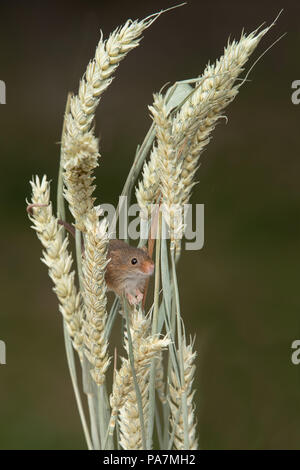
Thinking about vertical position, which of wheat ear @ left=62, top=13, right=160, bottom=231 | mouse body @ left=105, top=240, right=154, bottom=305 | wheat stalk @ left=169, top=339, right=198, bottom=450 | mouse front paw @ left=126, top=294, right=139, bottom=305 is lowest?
wheat stalk @ left=169, top=339, right=198, bottom=450

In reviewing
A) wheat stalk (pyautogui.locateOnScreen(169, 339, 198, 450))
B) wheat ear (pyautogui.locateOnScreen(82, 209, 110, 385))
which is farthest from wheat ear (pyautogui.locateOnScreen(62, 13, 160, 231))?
wheat stalk (pyautogui.locateOnScreen(169, 339, 198, 450))

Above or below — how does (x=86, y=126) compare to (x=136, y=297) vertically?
above

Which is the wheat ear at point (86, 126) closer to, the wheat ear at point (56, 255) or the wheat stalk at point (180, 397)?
the wheat ear at point (56, 255)

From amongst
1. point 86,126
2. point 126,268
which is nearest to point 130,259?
point 126,268

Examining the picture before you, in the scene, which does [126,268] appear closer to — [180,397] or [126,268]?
[126,268]

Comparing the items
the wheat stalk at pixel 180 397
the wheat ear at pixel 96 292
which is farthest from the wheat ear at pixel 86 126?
the wheat stalk at pixel 180 397

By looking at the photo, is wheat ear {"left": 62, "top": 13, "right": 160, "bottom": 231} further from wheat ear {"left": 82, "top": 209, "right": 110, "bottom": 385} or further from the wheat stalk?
the wheat stalk

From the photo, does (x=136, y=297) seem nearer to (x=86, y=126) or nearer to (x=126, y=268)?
(x=126, y=268)

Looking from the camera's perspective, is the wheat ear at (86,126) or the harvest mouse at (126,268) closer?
the wheat ear at (86,126)
